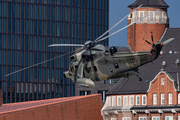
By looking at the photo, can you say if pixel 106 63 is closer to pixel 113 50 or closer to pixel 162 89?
pixel 113 50

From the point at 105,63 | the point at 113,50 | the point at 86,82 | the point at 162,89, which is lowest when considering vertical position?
the point at 162,89

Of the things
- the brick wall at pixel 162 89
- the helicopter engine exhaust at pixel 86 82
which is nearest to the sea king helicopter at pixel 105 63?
the helicopter engine exhaust at pixel 86 82

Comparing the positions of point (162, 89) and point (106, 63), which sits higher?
point (106, 63)

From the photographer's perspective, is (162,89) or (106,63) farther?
(162,89)

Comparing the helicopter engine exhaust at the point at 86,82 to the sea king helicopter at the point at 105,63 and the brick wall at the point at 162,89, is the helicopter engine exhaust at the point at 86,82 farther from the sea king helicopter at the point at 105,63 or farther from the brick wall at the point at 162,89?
the brick wall at the point at 162,89

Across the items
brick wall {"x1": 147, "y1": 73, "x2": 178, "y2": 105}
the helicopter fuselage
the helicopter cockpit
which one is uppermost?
the helicopter cockpit

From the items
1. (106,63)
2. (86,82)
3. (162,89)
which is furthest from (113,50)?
(162,89)

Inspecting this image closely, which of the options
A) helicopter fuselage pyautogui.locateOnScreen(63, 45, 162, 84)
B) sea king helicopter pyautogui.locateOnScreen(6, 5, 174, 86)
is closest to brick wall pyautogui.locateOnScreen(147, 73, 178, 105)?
sea king helicopter pyautogui.locateOnScreen(6, 5, 174, 86)

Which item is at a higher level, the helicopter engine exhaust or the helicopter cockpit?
the helicopter cockpit

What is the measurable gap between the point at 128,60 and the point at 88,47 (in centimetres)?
695

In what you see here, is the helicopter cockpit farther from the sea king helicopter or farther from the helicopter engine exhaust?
the helicopter engine exhaust

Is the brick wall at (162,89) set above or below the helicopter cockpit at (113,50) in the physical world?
below

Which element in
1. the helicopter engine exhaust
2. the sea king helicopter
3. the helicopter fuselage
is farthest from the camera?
the helicopter fuselage

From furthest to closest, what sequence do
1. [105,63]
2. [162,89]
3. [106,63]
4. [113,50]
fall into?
[162,89]
[105,63]
[106,63]
[113,50]
